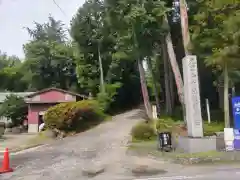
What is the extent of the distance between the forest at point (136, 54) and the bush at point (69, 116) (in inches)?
213

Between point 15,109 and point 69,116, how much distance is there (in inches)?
674

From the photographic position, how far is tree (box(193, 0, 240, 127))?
60.8 feet

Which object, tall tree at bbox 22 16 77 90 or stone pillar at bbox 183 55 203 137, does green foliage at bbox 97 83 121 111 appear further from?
stone pillar at bbox 183 55 203 137

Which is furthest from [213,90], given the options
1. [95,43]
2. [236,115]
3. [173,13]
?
[236,115]

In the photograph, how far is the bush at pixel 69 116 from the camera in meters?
28.6

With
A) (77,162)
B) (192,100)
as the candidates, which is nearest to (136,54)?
(192,100)

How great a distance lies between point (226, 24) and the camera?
18625mm

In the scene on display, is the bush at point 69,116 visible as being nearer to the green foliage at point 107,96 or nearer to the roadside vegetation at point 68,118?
the roadside vegetation at point 68,118

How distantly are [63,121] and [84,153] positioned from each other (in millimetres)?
10565

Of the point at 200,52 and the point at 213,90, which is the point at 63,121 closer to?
the point at 200,52

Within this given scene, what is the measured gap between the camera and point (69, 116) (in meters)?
28.8

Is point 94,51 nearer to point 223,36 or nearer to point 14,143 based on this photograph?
point 14,143

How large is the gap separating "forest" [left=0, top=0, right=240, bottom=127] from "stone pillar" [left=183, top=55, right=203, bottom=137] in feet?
10.5

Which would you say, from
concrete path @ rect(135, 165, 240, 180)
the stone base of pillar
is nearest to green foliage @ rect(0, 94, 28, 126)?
the stone base of pillar
